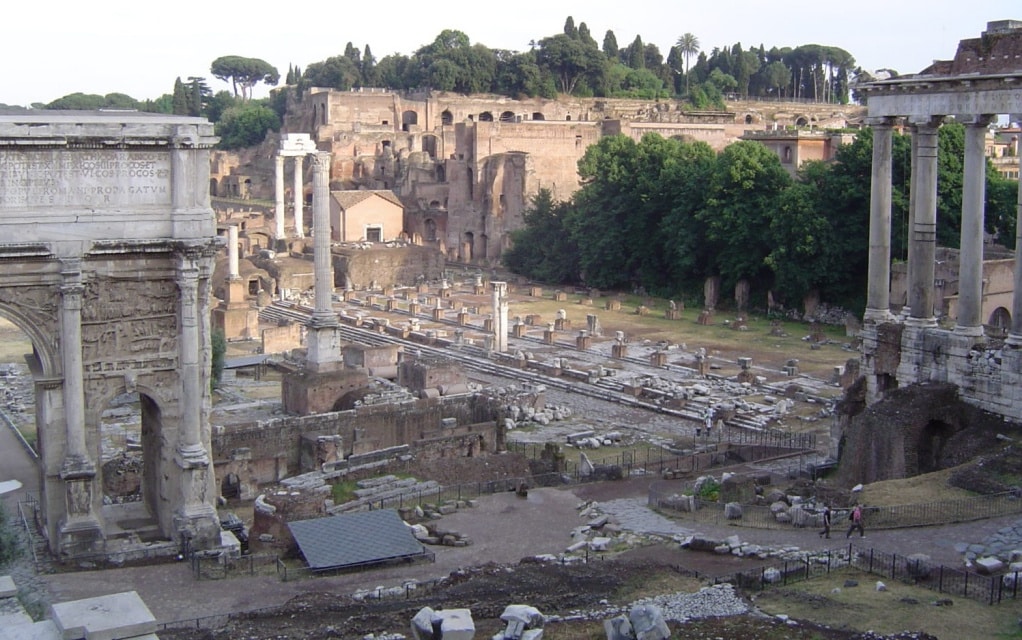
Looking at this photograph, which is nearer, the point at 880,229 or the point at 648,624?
the point at 648,624

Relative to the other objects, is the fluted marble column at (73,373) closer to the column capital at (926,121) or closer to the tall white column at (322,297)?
the tall white column at (322,297)

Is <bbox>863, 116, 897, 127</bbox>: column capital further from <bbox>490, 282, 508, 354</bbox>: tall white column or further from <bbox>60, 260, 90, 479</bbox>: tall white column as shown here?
<bbox>490, 282, 508, 354</bbox>: tall white column

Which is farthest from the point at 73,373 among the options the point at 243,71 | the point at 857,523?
the point at 243,71

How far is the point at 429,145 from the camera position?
8462cm

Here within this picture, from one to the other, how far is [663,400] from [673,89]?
3265 inches

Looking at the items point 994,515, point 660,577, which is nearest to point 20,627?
point 660,577

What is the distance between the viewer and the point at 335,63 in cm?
11294

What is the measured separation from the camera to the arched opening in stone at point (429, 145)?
82988 mm

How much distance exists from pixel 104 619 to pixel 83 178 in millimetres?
9954

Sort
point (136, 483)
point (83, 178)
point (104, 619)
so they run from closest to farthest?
point (104, 619)
point (83, 178)
point (136, 483)

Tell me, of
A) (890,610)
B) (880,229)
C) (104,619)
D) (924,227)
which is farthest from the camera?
(880,229)

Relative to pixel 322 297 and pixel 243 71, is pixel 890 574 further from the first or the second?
pixel 243 71

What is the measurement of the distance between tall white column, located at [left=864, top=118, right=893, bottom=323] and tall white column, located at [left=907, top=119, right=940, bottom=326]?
2.56ft

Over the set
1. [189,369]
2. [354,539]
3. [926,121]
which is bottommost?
[354,539]
